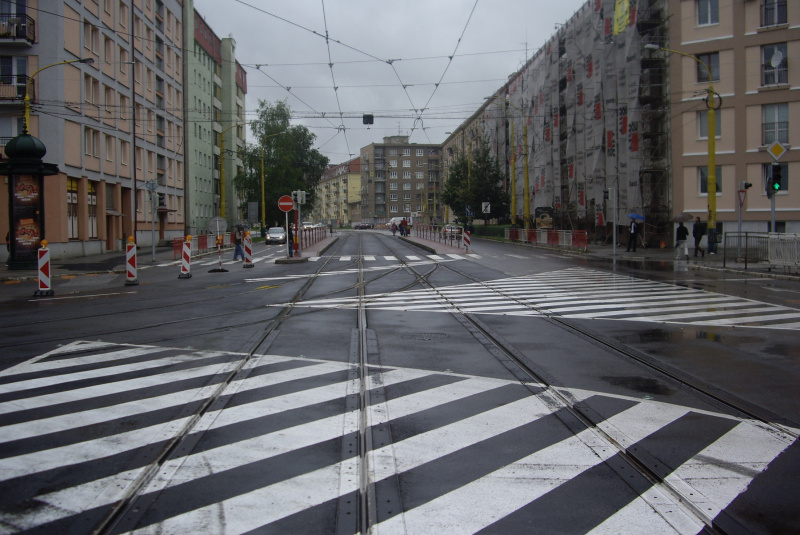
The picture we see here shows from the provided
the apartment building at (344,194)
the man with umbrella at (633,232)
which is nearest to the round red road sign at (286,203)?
the man with umbrella at (633,232)

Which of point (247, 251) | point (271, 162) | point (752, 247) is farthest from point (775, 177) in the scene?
point (271, 162)

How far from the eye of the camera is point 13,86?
107 feet

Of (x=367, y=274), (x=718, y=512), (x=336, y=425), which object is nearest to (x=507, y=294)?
(x=367, y=274)

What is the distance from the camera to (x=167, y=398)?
681 cm

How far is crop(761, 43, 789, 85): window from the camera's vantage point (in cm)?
3481

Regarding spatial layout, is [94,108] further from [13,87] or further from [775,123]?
[775,123]

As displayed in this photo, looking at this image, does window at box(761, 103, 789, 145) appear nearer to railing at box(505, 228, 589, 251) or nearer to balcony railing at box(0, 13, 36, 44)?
railing at box(505, 228, 589, 251)

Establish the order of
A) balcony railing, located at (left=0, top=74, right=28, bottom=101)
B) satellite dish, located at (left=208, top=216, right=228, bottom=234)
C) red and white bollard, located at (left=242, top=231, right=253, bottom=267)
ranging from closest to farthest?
red and white bollard, located at (left=242, top=231, right=253, bottom=267)
balcony railing, located at (left=0, top=74, right=28, bottom=101)
satellite dish, located at (left=208, top=216, right=228, bottom=234)

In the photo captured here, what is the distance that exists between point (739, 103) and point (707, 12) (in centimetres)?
518

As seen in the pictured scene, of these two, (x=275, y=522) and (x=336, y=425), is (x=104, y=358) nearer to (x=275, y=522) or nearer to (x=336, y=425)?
(x=336, y=425)

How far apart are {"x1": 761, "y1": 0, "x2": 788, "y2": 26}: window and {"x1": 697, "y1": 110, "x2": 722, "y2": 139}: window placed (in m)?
5.00

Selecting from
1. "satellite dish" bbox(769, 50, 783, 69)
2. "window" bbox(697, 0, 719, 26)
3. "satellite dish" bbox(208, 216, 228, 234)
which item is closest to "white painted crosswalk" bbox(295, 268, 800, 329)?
"satellite dish" bbox(769, 50, 783, 69)

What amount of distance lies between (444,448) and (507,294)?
11.9 meters

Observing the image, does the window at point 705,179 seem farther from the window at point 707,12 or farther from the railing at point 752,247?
the railing at point 752,247
